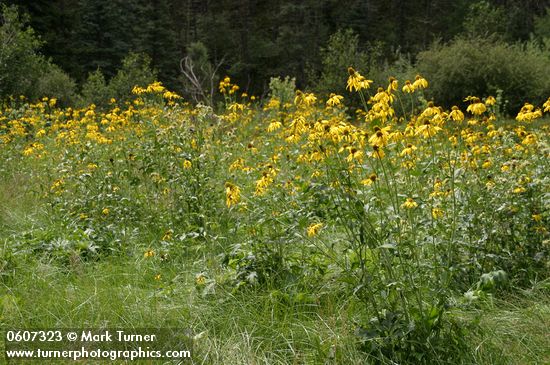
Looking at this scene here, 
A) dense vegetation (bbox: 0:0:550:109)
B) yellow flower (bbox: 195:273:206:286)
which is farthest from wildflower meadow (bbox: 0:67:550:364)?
dense vegetation (bbox: 0:0:550:109)

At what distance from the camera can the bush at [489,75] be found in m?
12.8

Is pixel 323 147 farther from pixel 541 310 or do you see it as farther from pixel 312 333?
pixel 541 310

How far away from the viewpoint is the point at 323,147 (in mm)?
2309

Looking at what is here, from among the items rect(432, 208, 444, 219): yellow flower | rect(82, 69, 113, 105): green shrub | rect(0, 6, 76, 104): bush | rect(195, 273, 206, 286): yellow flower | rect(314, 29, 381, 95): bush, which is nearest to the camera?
rect(432, 208, 444, 219): yellow flower

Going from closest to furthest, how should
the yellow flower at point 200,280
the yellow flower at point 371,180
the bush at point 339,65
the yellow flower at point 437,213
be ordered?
the yellow flower at point 371,180 < the yellow flower at point 437,213 < the yellow flower at point 200,280 < the bush at point 339,65

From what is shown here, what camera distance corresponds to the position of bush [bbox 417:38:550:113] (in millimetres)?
12750

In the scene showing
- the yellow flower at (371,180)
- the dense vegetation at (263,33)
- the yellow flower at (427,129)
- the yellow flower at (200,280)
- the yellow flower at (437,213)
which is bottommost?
the dense vegetation at (263,33)

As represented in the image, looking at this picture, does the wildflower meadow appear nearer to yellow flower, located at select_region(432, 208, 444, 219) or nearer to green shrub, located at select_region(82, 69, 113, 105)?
yellow flower, located at select_region(432, 208, 444, 219)

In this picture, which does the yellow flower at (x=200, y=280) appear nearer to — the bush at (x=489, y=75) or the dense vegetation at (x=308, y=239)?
the dense vegetation at (x=308, y=239)

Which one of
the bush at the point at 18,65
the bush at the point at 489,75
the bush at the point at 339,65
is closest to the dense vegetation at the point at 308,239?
the bush at the point at 18,65

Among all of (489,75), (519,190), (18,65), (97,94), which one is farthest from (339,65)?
(519,190)

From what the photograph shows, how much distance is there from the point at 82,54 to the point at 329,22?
12402 mm

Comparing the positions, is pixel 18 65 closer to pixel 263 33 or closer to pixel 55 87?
pixel 55 87

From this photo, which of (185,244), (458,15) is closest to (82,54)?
(458,15)
